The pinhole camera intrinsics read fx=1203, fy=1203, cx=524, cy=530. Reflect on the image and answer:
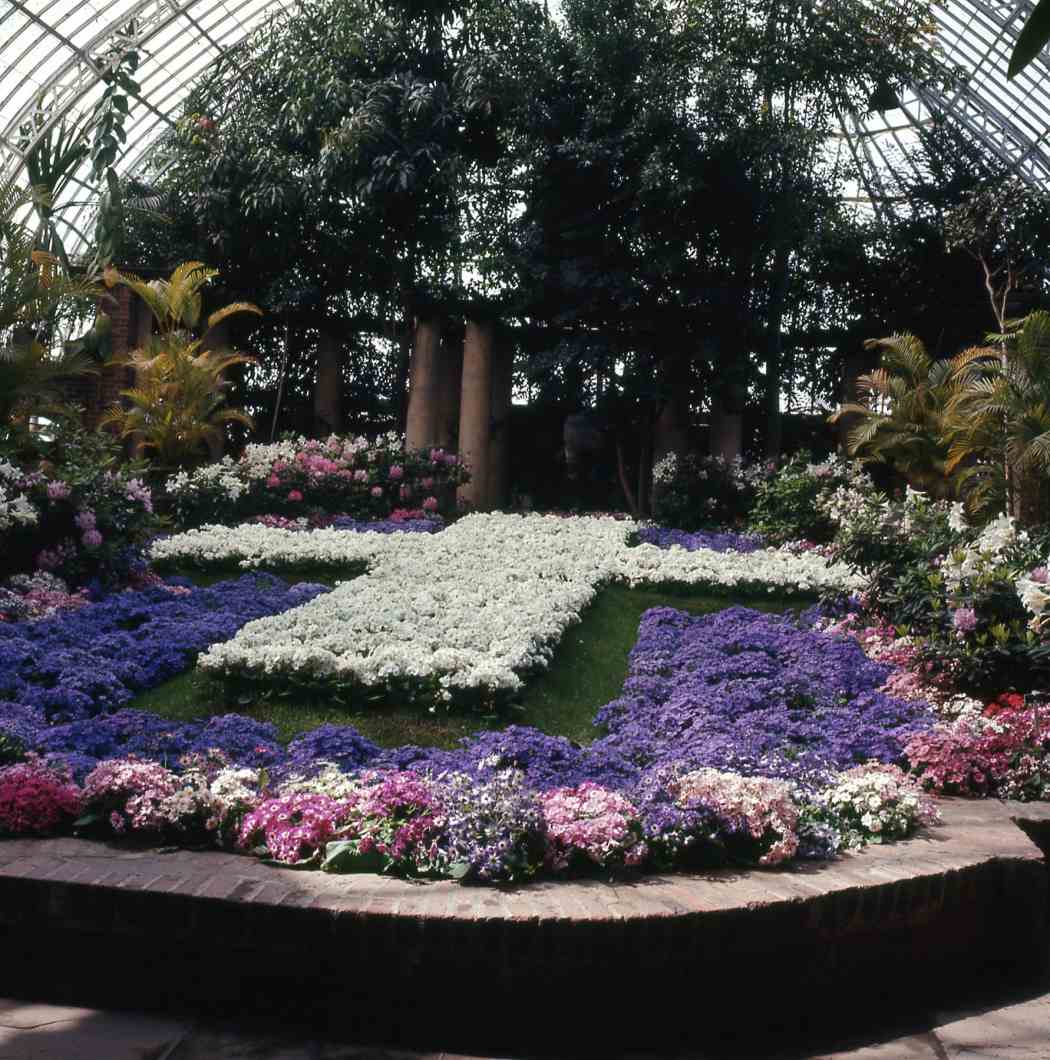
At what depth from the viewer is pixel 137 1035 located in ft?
9.98

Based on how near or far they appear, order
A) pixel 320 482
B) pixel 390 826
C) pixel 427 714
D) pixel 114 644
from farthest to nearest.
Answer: pixel 320 482 < pixel 114 644 < pixel 427 714 < pixel 390 826

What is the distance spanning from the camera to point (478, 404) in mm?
15430

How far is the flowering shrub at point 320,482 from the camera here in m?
11.9

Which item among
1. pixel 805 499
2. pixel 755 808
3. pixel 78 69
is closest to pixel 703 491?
pixel 805 499

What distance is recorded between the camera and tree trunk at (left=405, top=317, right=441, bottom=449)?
49.7 feet

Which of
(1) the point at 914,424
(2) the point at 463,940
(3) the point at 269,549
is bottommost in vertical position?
(2) the point at 463,940

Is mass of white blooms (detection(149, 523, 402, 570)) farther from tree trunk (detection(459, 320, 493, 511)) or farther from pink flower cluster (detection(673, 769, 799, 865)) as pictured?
pink flower cluster (detection(673, 769, 799, 865))

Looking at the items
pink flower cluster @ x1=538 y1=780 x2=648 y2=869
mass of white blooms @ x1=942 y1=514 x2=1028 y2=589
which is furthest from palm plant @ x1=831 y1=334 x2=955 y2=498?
pink flower cluster @ x1=538 y1=780 x2=648 y2=869

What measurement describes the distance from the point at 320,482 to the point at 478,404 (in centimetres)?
318

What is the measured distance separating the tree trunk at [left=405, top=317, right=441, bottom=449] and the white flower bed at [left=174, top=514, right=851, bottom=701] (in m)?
3.02

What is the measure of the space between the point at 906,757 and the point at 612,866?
6.31ft

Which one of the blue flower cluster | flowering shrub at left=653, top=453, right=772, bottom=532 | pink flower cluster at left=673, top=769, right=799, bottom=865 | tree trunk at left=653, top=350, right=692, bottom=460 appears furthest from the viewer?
tree trunk at left=653, top=350, right=692, bottom=460

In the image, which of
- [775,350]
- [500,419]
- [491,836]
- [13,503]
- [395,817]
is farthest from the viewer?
[500,419]

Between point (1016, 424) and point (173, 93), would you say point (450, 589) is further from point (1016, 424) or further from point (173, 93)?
point (173, 93)
